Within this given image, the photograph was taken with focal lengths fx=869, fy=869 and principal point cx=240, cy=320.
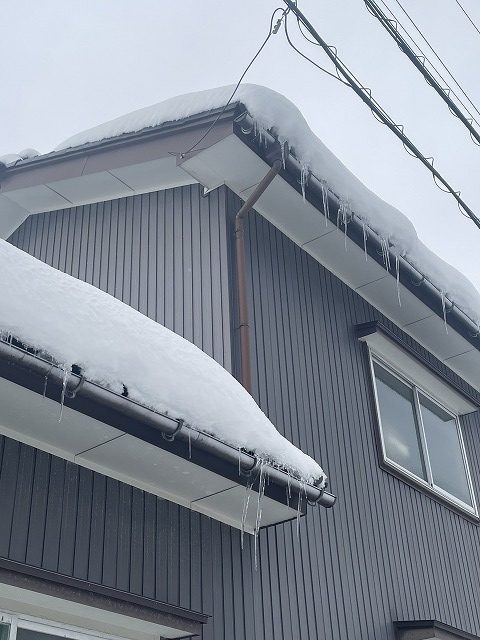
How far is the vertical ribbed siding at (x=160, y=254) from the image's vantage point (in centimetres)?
579

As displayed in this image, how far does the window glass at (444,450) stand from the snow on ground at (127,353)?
3134mm

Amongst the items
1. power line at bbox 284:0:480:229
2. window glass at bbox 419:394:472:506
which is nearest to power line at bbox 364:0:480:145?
power line at bbox 284:0:480:229

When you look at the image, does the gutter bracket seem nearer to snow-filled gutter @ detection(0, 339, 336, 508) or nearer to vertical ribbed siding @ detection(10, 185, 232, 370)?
snow-filled gutter @ detection(0, 339, 336, 508)

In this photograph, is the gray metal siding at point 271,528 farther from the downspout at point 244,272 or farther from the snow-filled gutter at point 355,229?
the snow-filled gutter at point 355,229

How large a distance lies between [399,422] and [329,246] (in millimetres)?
1604

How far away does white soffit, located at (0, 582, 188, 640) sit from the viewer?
371 cm

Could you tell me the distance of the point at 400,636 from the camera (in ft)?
19.1

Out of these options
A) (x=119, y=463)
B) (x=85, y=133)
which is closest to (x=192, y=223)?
(x=85, y=133)

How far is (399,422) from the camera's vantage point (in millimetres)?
7258

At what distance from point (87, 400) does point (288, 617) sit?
Result: 2019mm

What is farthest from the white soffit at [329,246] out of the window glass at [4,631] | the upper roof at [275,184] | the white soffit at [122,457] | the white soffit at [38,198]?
the window glass at [4,631]

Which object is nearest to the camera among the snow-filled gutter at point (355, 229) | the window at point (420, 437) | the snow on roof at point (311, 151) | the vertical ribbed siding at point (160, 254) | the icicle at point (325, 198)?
the vertical ribbed siding at point (160, 254)

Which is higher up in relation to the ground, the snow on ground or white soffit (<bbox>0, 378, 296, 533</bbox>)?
the snow on ground

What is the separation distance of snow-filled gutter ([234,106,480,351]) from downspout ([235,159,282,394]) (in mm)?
162
